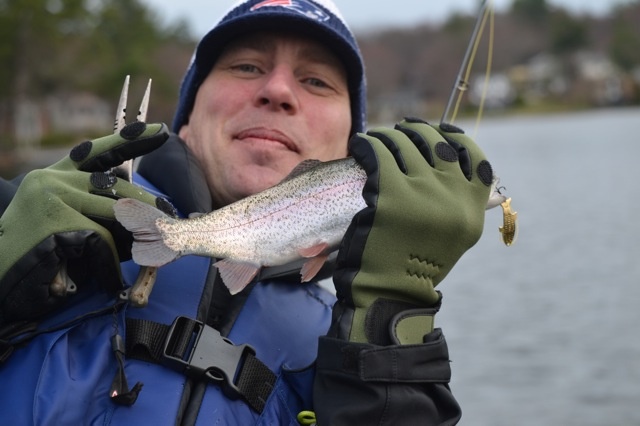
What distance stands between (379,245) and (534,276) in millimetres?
14298

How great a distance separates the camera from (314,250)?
330cm

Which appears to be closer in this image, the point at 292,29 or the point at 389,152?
the point at 389,152

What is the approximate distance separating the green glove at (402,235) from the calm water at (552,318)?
24.0 feet

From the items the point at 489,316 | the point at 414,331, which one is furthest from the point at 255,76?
the point at 489,316

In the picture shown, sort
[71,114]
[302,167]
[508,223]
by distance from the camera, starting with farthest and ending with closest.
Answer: [71,114] → [508,223] → [302,167]

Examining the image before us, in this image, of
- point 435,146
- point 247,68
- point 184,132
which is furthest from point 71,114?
point 435,146

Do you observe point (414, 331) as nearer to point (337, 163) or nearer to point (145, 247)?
point (337, 163)

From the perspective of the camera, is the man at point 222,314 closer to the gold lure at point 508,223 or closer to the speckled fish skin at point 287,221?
the speckled fish skin at point 287,221

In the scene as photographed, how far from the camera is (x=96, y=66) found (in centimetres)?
6744

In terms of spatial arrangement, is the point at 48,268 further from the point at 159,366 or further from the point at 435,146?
the point at 435,146

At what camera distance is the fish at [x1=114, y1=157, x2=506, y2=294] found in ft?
10.7

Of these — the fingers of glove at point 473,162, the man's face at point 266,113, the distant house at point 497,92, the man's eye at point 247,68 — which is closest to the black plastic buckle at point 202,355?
the man's face at point 266,113

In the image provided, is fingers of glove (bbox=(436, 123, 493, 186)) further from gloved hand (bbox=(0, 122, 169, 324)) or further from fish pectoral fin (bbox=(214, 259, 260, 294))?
gloved hand (bbox=(0, 122, 169, 324))

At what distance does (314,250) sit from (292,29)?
4.02 feet
